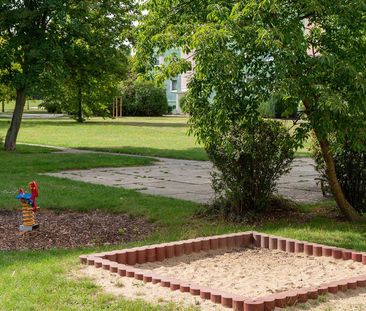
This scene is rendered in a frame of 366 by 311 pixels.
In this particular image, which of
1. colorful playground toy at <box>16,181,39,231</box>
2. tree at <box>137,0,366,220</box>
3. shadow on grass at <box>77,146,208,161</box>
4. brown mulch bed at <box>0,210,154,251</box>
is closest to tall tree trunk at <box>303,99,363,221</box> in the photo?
tree at <box>137,0,366,220</box>

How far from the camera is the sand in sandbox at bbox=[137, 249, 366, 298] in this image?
17.3ft

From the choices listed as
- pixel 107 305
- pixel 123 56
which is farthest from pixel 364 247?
pixel 123 56

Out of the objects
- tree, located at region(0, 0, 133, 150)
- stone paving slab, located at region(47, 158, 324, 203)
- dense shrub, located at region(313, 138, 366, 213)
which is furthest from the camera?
tree, located at region(0, 0, 133, 150)

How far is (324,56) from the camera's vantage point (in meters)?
6.73

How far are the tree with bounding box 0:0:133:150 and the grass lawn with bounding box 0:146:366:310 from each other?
4.24 meters

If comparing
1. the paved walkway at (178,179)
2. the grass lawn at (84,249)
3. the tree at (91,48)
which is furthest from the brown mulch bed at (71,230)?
the tree at (91,48)

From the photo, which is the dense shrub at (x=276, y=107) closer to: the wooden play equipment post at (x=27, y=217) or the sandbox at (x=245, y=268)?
the sandbox at (x=245, y=268)

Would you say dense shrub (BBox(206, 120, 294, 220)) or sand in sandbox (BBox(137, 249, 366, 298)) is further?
dense shrub (BBox(206, 120, 294, 220))

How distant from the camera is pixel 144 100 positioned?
57.6 metres

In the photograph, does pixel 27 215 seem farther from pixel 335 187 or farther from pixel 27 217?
pixel 335 187

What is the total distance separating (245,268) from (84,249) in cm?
189

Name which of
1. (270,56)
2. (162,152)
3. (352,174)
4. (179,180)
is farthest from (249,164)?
(162,152)

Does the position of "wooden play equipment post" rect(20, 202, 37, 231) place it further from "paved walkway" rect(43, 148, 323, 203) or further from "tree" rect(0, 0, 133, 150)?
"tree" rect(0, 0, 133, 150)

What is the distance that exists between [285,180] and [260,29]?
7.30 meters
